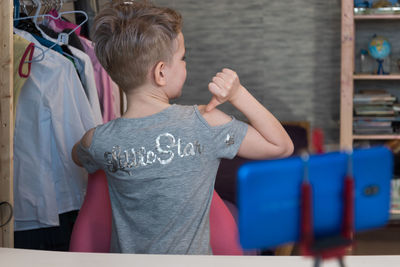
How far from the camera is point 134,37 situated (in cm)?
123

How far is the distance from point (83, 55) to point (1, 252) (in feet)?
4.33

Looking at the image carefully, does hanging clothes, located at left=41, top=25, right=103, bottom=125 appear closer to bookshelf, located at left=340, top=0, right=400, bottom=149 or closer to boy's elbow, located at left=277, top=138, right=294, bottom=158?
boy's elbow, located at left=277, top=138, right=294, bottom=158

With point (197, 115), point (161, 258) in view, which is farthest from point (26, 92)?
point (161, 258)

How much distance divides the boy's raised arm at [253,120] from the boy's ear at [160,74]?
129mm

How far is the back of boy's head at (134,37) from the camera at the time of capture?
4.06ft

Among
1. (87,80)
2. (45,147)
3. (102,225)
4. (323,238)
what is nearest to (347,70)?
(87,80)

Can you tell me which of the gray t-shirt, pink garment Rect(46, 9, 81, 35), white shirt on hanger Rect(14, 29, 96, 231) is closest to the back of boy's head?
the gray t-shirt

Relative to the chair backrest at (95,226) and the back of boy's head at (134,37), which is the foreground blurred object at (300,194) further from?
the chair backrest at (95,226)

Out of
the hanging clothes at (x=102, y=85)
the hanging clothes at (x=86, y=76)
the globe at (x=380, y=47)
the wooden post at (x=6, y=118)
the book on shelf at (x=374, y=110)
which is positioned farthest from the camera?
the globe at (x=380, y=47)

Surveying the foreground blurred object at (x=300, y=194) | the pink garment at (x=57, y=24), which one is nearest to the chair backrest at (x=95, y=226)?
the foreground blurred object at (x=300, y=194)

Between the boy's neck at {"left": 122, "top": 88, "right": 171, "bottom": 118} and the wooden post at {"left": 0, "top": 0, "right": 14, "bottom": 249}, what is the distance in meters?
0.35

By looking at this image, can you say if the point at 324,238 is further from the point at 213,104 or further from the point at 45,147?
the point at 45,147

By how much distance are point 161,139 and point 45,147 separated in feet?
2.84

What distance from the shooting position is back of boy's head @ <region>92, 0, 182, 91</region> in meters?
1.24
